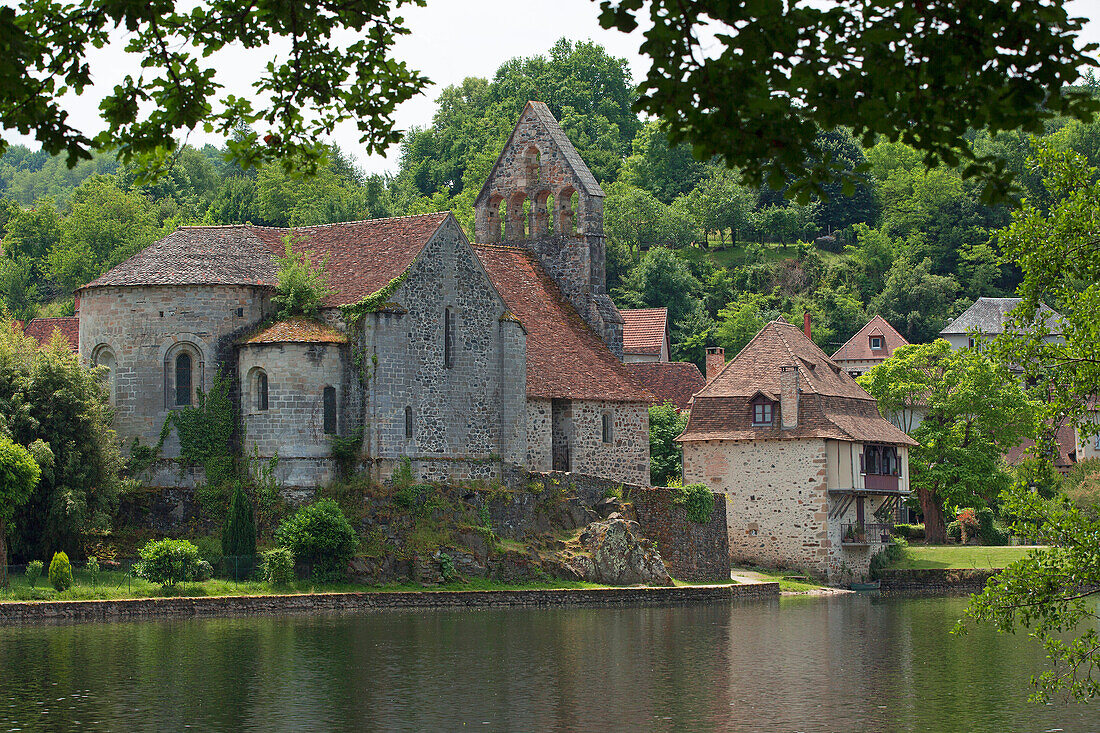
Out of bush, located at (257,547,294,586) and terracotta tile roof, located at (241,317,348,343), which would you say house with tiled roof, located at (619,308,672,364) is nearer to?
terracotta tile roof, located at (241,317,348,343)

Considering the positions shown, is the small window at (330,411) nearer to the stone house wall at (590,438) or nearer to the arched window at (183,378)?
the arched window at (183,378)

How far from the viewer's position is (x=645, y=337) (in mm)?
95812

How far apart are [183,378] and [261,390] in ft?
9.75

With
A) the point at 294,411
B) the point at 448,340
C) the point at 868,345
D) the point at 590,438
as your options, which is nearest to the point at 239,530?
the point at 294,411

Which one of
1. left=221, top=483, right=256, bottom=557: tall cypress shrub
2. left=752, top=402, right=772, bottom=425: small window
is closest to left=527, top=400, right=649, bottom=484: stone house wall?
left=752, top=402, right=772, bottom=425: small window

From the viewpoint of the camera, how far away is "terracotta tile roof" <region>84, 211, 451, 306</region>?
53.1m

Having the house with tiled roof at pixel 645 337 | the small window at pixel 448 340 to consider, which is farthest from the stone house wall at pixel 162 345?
the house with tiled roof at pixel 645 337

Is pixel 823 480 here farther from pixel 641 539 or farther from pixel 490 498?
pixel 490 498

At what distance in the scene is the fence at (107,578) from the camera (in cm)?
4262

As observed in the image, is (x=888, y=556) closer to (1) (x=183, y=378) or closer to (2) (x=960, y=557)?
(2) (x=960, y=557)

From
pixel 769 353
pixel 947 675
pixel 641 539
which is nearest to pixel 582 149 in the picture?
pixel 769 353

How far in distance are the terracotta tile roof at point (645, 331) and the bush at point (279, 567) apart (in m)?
49.7

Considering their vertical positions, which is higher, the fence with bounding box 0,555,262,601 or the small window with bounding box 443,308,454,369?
the small window with bounding box 443,308,454,369

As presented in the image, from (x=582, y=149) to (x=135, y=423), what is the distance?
9029 centimetres
